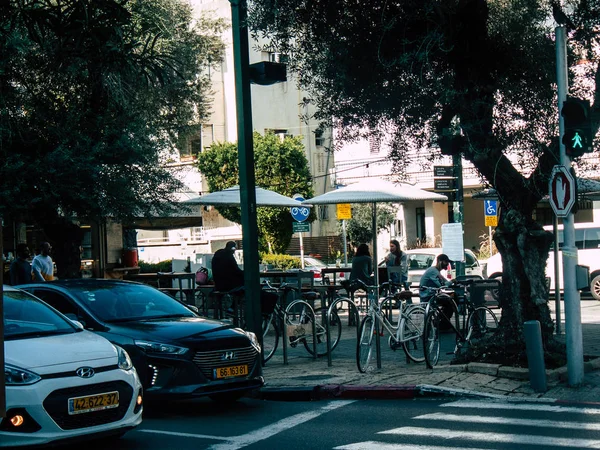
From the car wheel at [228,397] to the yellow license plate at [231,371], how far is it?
1.06ft

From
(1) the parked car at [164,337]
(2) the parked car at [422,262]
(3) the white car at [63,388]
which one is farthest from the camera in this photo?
(2) the parked car at [422,262]

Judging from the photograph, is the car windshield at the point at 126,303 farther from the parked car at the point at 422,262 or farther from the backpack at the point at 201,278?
the parked car at the point at 422,262

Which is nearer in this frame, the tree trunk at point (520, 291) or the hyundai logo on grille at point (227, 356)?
the hyundai logo on grille at point (227, 356)

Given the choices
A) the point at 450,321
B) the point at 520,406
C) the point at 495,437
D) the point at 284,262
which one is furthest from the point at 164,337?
the point at 284,262

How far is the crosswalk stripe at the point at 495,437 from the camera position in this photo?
7.85 meters

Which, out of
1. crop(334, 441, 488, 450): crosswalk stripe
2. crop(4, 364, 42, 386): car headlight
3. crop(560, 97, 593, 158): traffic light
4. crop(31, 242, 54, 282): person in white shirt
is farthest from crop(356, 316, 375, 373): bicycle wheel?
crop(31, 242, 54, 282): person in white shirt

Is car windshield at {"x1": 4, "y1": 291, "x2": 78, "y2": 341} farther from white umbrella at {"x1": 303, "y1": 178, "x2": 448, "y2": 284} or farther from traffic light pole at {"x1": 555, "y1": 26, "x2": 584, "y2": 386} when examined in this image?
white umbrella at {"x1": 303, "y1": 178, "x2": 448, "y2": 284}

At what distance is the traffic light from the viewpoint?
1042cm

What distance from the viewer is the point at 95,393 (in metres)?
7.79

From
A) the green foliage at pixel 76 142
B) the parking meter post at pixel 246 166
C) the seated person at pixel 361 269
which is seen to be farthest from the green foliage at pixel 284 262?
the parking meter post at pixel 246 166

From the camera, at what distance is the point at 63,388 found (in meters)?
7.55

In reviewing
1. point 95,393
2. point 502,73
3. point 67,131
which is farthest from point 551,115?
point 67,131

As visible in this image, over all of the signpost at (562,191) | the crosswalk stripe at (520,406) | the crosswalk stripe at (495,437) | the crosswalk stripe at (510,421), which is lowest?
the crosswalk stripe at (520,406)

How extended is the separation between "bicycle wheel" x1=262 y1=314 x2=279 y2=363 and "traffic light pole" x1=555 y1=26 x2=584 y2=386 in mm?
4893
